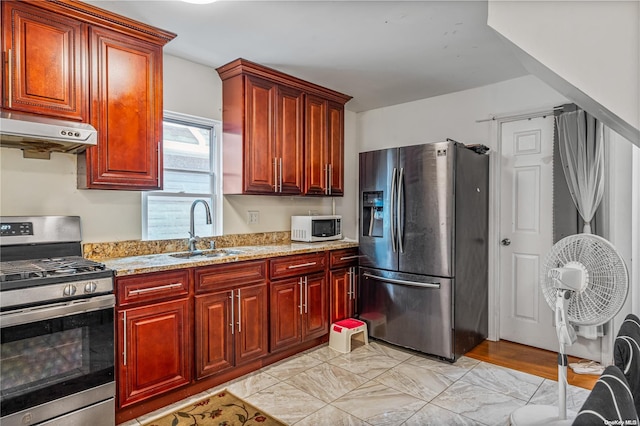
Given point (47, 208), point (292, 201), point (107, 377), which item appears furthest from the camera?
point (292, 201)

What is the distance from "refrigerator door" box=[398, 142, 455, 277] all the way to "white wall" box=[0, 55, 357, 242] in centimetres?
128

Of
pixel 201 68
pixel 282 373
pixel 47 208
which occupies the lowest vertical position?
pixel 282 373

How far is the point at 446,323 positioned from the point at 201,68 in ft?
9.61

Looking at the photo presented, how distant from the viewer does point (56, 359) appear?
1.89 metres

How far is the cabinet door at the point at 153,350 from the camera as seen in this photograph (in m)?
2.17

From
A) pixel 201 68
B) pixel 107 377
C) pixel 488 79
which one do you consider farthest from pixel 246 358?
pixel 488 79

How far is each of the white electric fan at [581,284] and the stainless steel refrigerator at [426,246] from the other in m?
1.03

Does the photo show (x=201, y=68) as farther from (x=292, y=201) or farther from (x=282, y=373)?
(x=282, y=373)

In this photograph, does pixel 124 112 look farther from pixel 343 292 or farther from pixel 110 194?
pixel 343 292

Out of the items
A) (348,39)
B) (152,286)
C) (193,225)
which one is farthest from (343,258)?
(348,39)

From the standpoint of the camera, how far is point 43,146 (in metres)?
2.20

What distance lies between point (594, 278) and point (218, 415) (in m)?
2.22

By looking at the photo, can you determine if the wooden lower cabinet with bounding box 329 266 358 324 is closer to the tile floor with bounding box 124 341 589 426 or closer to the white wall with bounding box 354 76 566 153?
the tile floor with bounding box 124 341 589 426

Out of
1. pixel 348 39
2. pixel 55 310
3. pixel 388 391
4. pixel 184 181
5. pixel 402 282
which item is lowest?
pixel 388 391
